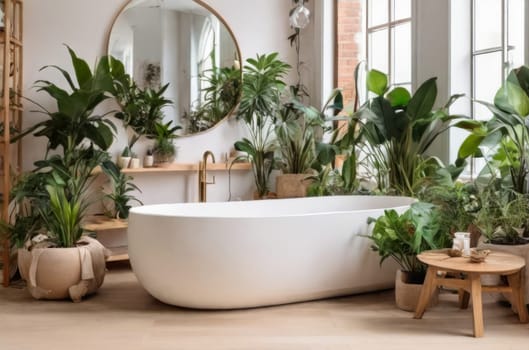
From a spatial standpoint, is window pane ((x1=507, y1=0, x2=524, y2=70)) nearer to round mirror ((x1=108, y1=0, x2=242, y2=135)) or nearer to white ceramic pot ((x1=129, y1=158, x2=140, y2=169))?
round mirror ((x1=108, y1=0, x2=242, y2=135))

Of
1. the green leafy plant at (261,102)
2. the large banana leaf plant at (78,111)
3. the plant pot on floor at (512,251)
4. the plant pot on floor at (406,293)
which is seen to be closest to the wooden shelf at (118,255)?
the large banana leaf plant at (78,111)

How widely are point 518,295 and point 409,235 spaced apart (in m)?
0.63

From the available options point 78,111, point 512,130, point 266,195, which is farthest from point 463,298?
point 78,111

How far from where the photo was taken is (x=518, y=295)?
10.2 ft

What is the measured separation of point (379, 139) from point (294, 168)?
0.95 metres

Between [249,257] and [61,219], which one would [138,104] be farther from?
[249,257]

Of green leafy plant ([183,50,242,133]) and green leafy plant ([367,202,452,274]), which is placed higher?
green leafy plant ([183,50,242,133])

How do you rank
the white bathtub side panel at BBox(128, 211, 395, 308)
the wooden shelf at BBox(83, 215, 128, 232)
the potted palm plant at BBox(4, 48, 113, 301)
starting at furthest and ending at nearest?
the wooden shelf at BBox(83, 215, 128, 232)
the potted palm plant at BBox(4, 48, 113, 301)
the white bathtub side panel at BBox(128, 211, 395, 308)

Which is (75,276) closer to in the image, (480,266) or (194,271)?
(194,271)

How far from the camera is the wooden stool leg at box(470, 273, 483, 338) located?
2.90 metres

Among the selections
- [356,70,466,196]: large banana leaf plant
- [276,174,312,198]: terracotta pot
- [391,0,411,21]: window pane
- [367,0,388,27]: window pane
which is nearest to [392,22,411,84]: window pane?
[391,0,411,21]: window pane

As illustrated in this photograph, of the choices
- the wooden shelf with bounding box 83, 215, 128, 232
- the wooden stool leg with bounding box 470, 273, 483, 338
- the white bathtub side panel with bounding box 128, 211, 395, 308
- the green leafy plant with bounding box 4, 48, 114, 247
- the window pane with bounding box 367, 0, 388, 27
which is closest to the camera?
the wooden stool leg with bounding box 470, 273, 483, 338

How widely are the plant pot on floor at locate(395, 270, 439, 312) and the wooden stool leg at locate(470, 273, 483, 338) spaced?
44 centimetres

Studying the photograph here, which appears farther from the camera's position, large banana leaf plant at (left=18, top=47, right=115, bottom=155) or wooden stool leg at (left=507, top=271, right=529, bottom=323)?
large banana leaf plant at (left=18, top=47, right=115, bottom=155)
